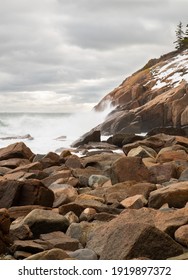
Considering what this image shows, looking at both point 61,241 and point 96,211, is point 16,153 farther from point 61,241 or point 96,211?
point 61,241

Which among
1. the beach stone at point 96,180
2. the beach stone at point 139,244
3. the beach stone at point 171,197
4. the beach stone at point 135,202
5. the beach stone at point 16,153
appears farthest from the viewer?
the beach stone at point 16,153

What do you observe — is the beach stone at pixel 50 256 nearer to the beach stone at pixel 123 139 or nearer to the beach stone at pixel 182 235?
the beach stone at pixel 182 235

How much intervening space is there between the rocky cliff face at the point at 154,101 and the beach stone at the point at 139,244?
2695 cm

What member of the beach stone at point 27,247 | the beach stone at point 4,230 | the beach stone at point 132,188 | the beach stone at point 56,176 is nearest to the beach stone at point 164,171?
the beach stone at point 132,188

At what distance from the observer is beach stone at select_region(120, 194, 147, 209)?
8445 mm

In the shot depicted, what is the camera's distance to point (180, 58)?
48.7 meters

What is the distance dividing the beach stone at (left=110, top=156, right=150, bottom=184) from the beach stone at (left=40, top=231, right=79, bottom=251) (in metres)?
3.54

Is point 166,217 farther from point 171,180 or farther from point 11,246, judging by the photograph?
point 171,180

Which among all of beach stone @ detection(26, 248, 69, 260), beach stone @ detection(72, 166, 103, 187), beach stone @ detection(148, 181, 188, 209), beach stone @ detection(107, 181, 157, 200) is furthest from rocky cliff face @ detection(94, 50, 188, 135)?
beach stone @ detection(26, 248, 69, 260)

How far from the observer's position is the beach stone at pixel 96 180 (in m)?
11.0

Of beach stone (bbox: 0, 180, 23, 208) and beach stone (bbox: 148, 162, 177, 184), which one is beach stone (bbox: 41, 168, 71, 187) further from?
beach stone (bbox: 0, 180, 23, 208)

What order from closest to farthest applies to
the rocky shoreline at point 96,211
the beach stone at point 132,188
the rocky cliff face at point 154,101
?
the rocky shoreline at point 96,211 → the beach stone at point 132,188 → the rocky cliff face at point 154,101
